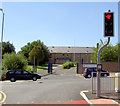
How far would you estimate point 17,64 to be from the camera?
28.3 meters

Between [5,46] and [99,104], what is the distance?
6207cm

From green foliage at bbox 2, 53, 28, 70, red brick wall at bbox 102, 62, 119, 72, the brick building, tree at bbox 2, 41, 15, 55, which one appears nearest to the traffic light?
green foliage at bbox 2, 53, 28, 70

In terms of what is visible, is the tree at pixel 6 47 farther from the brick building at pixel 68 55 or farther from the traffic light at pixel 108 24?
the traffic light at pixel 108 24

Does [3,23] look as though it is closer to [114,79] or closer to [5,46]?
[114,79]

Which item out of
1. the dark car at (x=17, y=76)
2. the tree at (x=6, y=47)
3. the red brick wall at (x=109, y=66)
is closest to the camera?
the dark car at (x=17, y=76)

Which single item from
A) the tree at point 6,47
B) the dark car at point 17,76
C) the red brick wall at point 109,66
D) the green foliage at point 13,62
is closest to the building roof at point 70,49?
the tree at point 6,47

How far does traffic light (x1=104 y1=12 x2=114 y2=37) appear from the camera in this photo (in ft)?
28.9

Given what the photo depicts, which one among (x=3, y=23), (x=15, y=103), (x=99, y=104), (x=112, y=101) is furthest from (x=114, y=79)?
(x=3, y=23)

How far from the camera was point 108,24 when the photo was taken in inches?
349

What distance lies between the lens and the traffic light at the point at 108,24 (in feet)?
28.9

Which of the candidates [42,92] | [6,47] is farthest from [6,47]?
[42,92]

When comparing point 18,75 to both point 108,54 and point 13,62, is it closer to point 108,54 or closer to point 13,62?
point 13,62

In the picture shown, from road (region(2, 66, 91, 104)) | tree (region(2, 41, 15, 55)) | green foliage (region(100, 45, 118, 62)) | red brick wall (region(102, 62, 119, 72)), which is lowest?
road (region(2, 66, 91, 104))

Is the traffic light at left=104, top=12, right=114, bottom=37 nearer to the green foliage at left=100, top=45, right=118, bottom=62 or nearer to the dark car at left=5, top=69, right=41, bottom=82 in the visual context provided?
the dark car at left=5, top=69, right=41, bottom=82
